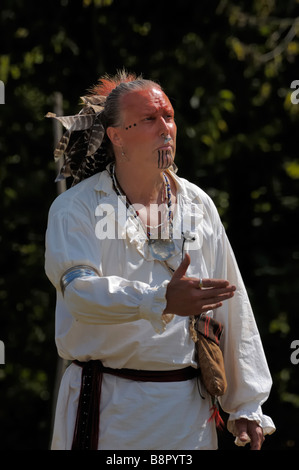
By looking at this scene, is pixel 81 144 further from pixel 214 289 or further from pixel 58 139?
pixel 58 139

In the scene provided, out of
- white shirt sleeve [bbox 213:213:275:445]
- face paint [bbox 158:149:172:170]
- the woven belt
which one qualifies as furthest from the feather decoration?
the woven belt

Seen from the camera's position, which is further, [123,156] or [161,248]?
[123,156]

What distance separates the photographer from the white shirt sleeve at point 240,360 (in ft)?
12.0

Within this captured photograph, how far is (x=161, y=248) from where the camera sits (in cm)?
357

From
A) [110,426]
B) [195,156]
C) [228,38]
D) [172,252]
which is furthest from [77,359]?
[228,38]

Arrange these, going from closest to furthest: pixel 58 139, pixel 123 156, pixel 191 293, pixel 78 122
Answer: pixel 191 293 < pixel 123 156 < pixel 78 122 < pixel 58 139

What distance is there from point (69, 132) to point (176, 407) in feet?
3.79

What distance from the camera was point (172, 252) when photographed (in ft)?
11.7

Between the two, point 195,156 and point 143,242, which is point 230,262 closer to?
point 143,242

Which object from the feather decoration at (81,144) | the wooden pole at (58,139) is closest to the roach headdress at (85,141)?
the feather decoration at (81,144)

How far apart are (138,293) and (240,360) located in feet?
2.25

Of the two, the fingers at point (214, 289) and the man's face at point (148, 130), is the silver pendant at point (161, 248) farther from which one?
the fingers at point (214, 289)

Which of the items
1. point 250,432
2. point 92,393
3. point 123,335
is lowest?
point 250,432

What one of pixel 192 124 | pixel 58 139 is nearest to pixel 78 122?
pixel 58 139
